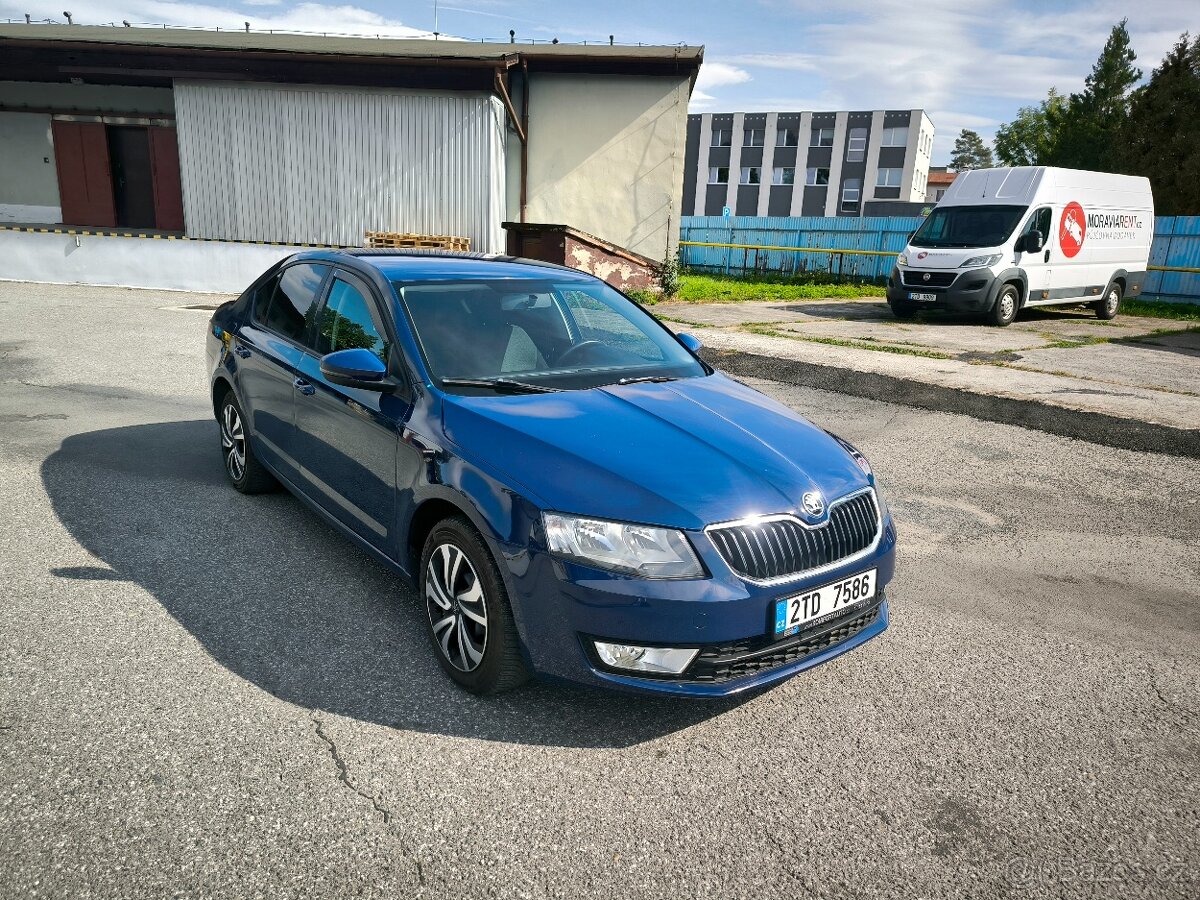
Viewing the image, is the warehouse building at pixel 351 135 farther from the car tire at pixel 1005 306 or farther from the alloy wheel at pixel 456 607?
the alloy wheel at pixel 456 607

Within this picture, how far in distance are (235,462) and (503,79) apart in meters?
14.0

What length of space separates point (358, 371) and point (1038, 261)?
15.5 meters

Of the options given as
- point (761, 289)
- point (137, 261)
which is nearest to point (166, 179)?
point (137, 261)

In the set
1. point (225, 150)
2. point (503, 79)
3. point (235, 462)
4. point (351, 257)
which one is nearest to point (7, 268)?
point (225, 150)

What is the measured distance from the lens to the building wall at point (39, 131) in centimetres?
2131

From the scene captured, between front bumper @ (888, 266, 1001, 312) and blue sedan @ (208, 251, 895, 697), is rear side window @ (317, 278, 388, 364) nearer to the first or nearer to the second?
blue sedan @ (208, 251, 895, 697)

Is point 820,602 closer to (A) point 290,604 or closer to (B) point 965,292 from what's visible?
(A) point 290,604

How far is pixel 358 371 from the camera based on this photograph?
3475mm

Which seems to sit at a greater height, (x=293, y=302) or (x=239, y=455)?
(x=293, y=302)

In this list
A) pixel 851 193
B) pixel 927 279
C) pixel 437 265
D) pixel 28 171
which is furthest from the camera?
pixel 851 193

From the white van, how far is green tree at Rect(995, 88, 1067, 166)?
42741 millimetres

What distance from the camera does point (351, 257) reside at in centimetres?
432

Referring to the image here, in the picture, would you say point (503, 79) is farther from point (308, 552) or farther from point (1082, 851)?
point (1082, 851)

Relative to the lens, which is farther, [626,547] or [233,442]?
[233,442]
